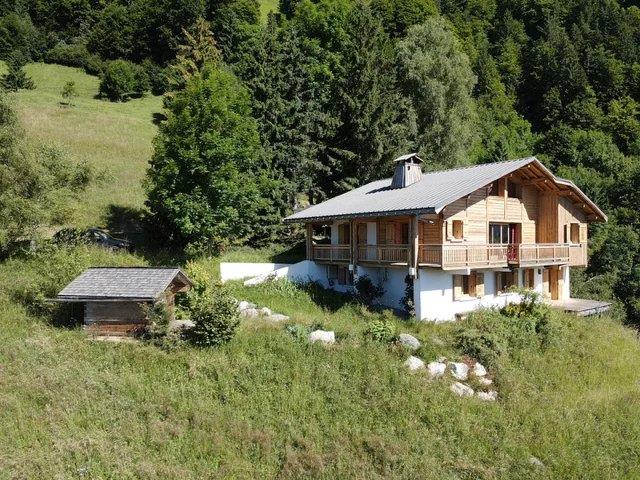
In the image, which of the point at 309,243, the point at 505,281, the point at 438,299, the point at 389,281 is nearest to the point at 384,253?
the point at 389,281

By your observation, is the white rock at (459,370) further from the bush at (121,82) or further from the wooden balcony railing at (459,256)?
the bush at (121,82)

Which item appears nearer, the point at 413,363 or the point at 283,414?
the point at 283,414

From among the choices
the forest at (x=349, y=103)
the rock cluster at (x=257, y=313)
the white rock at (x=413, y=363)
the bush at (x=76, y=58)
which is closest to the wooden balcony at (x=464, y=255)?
the white rock at (x=413, y=363)

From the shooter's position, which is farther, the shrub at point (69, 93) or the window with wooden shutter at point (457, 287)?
the shrub at point (69, 93)

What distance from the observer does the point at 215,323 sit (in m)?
17.9

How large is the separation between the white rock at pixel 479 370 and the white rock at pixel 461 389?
1131 mm

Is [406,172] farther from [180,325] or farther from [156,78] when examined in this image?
[156,78]

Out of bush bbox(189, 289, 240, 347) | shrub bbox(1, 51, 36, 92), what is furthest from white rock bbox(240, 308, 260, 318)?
shrub bbox(1, 51, 36, 92)

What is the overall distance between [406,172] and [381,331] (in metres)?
11.8

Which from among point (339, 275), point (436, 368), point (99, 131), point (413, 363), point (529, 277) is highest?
point (99, 131)

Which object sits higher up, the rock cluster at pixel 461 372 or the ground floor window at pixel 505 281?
the ground floor window at pixel 505 281

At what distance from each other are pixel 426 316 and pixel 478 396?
6.73m

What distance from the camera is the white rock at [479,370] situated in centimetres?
1890

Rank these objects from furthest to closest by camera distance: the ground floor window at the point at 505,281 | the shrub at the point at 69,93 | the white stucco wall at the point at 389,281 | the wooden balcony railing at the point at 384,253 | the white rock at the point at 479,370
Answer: the shrub at the point at 69,93 < the ground floor window at the point at 505,281 < the white stucco wall at the point at 389,281 < the wooden balcony railing at the point at 384,253 < the white rock at the point at 479,370
